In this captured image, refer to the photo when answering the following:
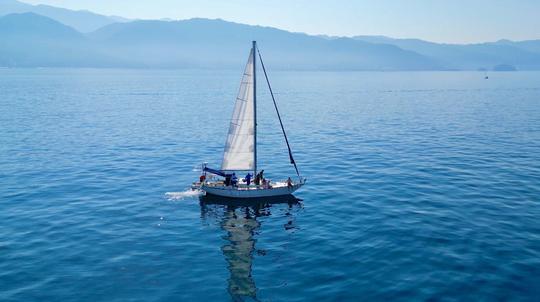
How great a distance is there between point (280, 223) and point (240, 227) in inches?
171

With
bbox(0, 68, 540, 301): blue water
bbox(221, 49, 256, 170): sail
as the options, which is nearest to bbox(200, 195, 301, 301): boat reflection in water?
bbox(0, 68, 540, 301): blue water

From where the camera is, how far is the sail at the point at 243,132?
50.7 meters

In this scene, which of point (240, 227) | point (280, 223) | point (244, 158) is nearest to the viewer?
point (240, 227)

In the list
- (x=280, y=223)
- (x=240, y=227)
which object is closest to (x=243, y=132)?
(x=280, y=223)

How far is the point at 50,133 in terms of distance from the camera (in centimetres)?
9619

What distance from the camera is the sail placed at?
50688 millimetres

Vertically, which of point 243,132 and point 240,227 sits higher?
point 243,132

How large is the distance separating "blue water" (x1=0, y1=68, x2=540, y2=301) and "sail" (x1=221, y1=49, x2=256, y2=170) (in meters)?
6.34

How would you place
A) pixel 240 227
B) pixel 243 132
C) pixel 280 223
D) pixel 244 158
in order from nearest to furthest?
pixel 240 227, pixel 280 223, pixel 243 132, pixel 244 158

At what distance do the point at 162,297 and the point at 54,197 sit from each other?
30129 mm

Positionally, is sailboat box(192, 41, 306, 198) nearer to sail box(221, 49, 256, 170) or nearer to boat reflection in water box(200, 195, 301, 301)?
sail box(221, 49, 256, 170)

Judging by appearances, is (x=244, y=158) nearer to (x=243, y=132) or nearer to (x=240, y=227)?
(x=243, y=132)

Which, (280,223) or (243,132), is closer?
(280,223)

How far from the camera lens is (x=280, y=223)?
45.7 meters
